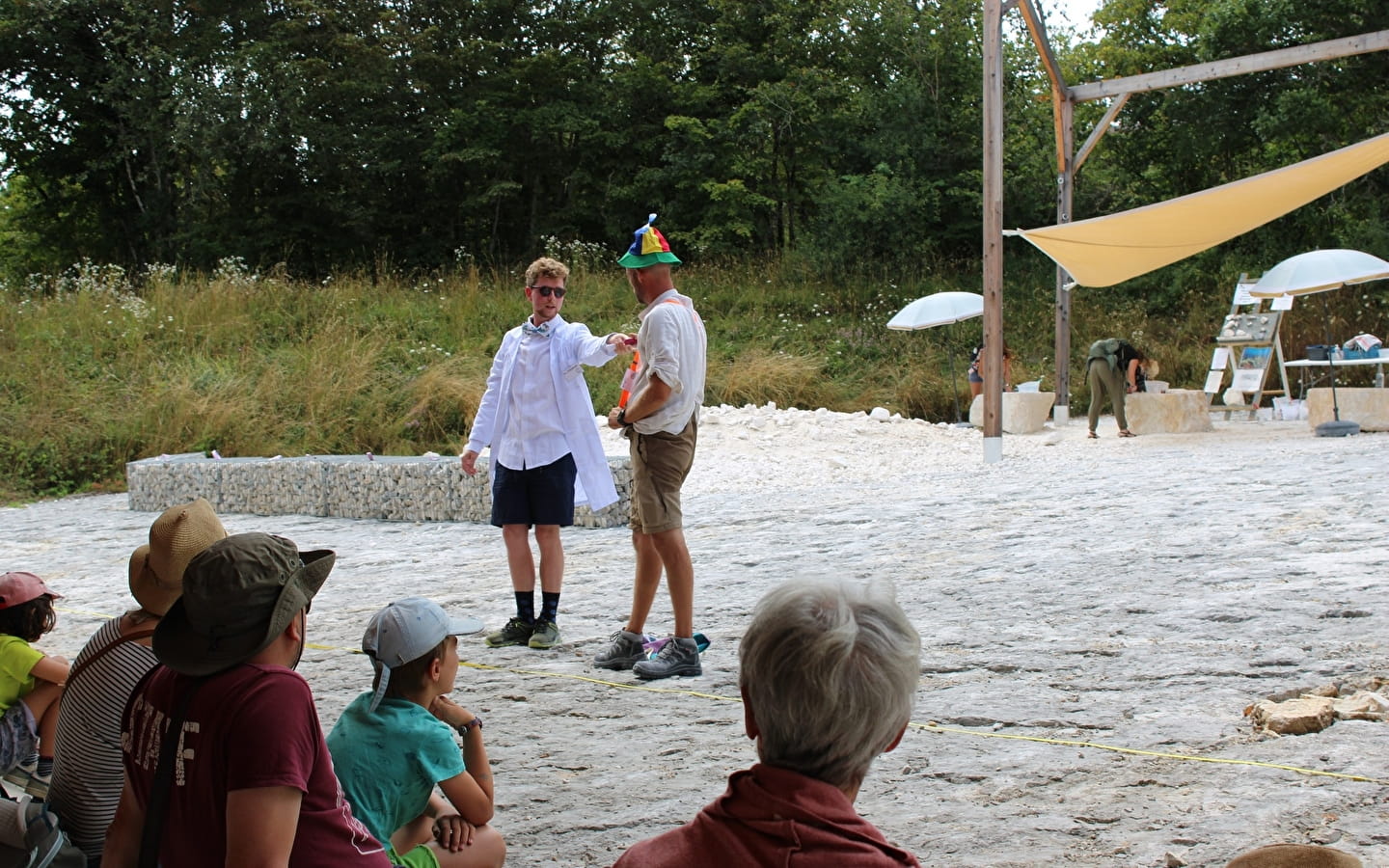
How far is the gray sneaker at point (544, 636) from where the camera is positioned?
182 inches

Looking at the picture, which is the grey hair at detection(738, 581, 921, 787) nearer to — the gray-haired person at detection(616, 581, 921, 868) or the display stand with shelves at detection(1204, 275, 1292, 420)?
the gray-haired person at detection(616, 581, 921, 868)

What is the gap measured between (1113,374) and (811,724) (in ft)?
40.5

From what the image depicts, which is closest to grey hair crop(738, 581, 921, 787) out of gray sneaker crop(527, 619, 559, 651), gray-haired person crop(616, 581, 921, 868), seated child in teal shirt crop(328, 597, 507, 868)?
gray-haired person crop(616, 581, 921, 868)

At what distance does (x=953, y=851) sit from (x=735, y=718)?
113 cm

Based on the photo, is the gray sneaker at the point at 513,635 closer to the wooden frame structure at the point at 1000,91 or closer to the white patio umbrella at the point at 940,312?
the wooden frame structure at the point at 1000,91

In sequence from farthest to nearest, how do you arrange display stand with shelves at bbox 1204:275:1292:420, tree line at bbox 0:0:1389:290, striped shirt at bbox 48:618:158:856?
tree line at bbox 0:0:1389:290
display stand with shelves at bbox 1204:275:1292:420
striped shirt at bbox 48:618:158:856

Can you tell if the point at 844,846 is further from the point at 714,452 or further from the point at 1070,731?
the point at 714,452

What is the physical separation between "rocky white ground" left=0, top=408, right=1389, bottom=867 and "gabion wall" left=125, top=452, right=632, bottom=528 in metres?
0.22

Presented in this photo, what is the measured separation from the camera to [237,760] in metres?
1.65

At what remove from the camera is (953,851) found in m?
2.56

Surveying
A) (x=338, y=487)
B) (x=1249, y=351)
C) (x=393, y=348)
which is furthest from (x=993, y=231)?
(x=393, y=348)

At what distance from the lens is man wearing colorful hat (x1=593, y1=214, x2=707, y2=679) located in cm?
405

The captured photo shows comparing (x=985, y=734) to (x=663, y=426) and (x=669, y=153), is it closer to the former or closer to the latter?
(x=663, y=426)

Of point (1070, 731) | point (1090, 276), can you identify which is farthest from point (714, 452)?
point (1070, 731)
